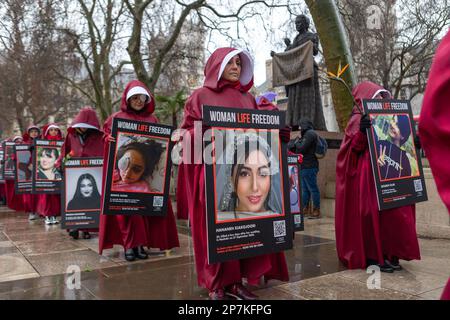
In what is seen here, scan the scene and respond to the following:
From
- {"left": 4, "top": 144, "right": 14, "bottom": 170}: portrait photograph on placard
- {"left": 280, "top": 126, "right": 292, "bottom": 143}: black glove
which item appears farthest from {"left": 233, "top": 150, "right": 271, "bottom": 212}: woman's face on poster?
{"left": 4, "top": 144, "right": 14, "bottom": 170}: portrait photograph on placard

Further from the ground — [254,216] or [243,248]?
[254,216]

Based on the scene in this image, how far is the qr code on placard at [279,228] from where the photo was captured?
12.0ft

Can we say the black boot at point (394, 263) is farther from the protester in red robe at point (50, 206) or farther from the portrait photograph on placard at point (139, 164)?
the protester in red robe at point (50, 206)

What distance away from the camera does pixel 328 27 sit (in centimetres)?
1084

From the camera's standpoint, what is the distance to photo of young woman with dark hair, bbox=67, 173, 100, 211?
23.6 ft

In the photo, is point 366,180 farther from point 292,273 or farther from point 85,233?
point 85,233

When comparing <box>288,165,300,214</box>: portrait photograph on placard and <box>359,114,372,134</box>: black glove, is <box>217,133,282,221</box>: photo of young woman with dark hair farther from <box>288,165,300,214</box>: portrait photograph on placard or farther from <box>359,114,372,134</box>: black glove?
<box>288,165,300,214</box>: portrait photograph on placard

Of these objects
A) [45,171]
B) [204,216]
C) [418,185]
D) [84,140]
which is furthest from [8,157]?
[418,185]

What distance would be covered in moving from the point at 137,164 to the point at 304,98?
21.8 ft

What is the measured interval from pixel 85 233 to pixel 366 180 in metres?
4.76

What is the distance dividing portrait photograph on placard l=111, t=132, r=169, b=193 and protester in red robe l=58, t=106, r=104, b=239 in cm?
219

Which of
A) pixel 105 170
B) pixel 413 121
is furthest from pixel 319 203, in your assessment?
pixel 105 170
